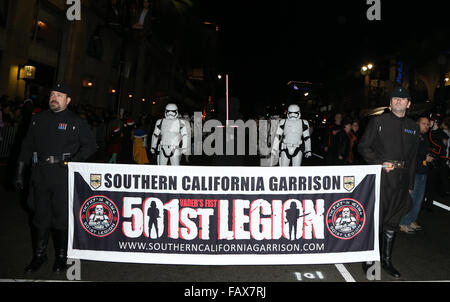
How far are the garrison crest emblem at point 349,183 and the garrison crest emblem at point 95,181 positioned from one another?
2.56 m

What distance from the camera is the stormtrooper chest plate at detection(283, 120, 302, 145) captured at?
8977 mm

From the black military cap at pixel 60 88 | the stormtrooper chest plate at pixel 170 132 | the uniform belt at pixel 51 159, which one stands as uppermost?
the black military cap at pixel 60 88

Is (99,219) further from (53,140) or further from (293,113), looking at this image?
(293,113)

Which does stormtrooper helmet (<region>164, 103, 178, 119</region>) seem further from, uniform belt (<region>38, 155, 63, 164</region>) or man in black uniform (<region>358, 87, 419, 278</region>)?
man in black uniform (<region>358, 87, 419, 278</region>)

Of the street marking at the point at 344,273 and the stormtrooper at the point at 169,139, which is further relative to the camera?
the stormtrooper at the point at 169,139

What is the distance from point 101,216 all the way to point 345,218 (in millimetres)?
2551

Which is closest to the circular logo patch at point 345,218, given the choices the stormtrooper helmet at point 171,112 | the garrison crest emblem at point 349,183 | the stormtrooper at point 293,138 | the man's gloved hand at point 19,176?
the garrison crest emblem at point 349,183

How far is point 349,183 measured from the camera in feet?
12.7

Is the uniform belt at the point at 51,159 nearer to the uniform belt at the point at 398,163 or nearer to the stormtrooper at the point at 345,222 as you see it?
the stormtrooper at the point at 345,222

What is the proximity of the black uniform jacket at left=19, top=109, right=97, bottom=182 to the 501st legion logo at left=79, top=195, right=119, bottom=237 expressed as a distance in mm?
513

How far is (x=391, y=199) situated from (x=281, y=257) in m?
1.50

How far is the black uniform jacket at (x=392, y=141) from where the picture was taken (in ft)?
13.9

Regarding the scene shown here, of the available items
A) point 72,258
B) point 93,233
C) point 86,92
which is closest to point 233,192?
point 93,233

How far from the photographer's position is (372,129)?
438 cm
